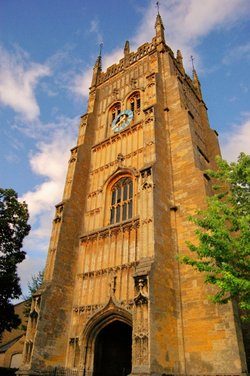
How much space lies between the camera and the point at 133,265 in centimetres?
1417

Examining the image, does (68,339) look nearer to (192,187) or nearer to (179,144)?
(192,187)

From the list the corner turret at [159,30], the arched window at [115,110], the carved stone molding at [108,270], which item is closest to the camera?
the carved stone molding at [108,270]

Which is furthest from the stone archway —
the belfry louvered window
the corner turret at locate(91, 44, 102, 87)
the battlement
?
the corner turret at locate(91, 44, 102, 87)

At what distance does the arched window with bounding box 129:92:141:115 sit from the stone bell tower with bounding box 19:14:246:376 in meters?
0.10

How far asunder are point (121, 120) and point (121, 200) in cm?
727

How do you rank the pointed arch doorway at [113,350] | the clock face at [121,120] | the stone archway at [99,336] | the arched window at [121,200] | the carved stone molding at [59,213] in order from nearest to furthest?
the stone archway at [99,336] → the pointed arch doorway at [113,350] → the arched window at [121,200] → the carved stone molding at [59,213] → the clock face at [121,120]

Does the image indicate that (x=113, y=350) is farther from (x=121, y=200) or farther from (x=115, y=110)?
(x=115, y=110)

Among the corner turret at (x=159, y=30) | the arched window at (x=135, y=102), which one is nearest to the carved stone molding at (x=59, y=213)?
the arched window at (x=135, y=102)

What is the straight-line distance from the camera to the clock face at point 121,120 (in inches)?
858

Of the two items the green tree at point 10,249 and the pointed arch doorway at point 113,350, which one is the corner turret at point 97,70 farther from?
the pointed arch doorway at point 113,350

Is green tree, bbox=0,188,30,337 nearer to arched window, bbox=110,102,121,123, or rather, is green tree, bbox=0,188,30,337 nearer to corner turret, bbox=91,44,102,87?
arched window, bbox=110,102,121,123

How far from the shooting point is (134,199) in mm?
17047

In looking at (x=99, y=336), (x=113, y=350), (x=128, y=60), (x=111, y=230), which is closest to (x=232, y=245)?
(x=111, y=230)

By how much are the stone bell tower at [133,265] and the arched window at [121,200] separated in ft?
0.25
